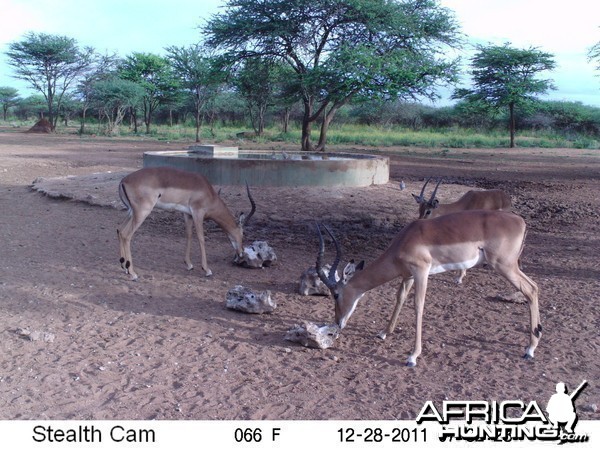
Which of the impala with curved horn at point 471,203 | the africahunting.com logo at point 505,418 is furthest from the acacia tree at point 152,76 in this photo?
the africahunting.com logo at point 505,418

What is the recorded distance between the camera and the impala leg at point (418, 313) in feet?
17.7

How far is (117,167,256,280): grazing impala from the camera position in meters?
8.09

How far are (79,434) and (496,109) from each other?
39.4m

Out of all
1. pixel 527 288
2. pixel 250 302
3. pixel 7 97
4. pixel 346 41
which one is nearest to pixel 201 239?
pixel 250 302

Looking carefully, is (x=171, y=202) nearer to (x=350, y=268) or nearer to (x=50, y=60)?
(x=350, y=268)

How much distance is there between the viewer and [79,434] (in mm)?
4027

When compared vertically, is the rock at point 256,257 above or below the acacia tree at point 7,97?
below

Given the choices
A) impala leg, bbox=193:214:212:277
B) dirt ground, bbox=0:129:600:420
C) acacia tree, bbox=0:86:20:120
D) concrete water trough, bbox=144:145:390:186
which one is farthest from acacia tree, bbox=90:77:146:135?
impala leg, bbox=193:214:212:277

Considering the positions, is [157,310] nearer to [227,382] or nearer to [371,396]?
[227,382]

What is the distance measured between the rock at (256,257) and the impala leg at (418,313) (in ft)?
10.5

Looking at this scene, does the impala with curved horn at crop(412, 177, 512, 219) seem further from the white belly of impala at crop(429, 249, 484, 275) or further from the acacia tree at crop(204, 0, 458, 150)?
the acacia tree at crop(204, 0, 458, 150)

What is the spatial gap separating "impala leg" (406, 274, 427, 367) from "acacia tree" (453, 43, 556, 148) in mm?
34839

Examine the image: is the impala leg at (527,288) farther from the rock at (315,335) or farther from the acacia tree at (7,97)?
the acacia tree at (7,97)

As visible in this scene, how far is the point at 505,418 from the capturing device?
430 centimetres
